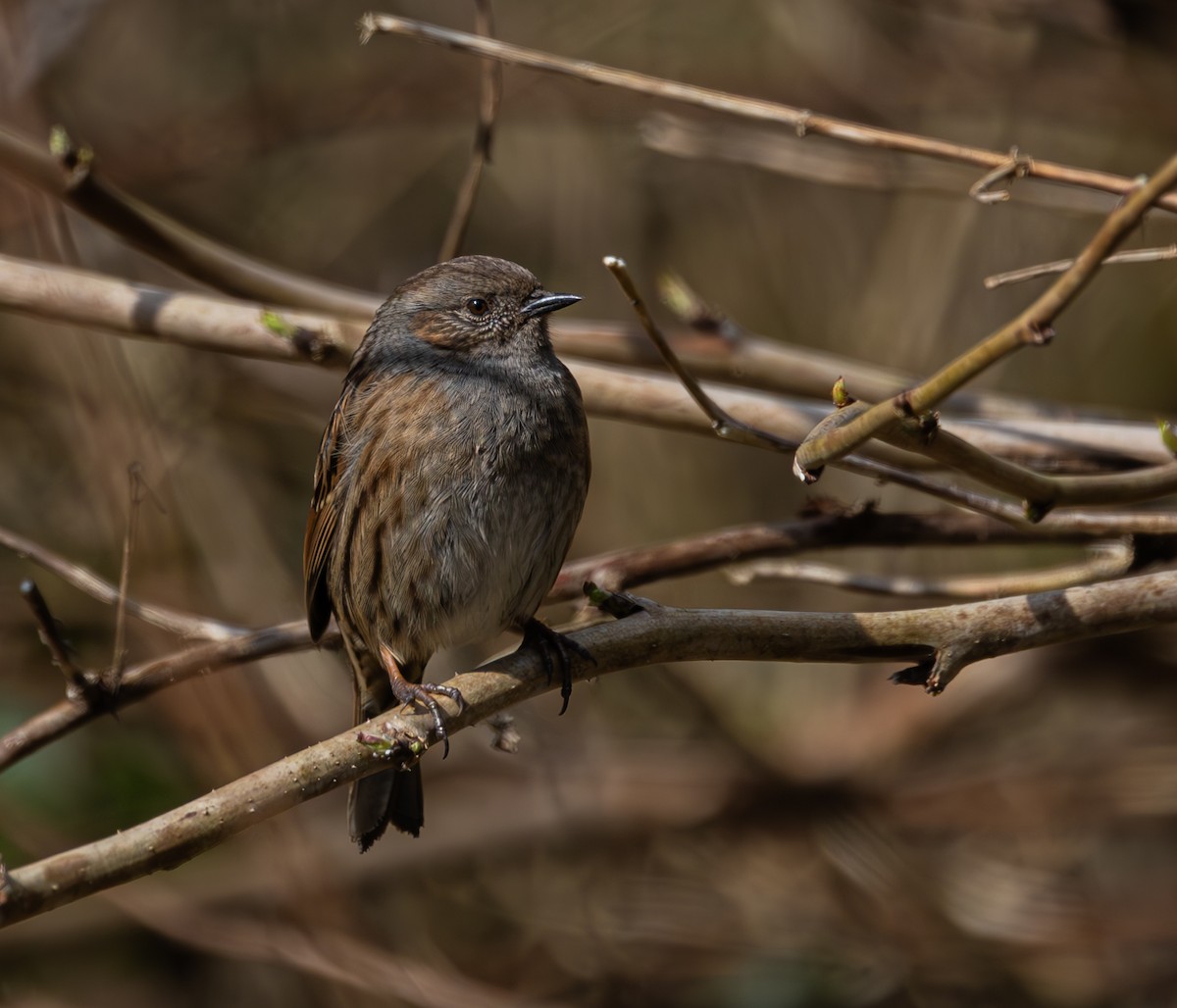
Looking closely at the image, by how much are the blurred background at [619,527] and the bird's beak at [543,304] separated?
2.88ft

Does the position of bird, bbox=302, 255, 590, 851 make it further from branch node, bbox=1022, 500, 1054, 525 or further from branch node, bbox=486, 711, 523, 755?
branch node, bbox=1022, 500, 1054, 525

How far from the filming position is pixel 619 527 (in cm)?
711

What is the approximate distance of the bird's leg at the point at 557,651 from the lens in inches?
123

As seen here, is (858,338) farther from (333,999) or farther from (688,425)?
(333,999)

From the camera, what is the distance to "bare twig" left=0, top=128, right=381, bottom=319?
3.73 meters

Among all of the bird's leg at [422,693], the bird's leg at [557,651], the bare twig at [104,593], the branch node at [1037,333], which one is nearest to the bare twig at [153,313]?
the bare twig at [104,593]

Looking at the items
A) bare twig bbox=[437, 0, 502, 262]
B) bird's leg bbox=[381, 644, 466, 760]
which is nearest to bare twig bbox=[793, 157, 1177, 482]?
bird's leg bbox=[381, 644, 466, 760]

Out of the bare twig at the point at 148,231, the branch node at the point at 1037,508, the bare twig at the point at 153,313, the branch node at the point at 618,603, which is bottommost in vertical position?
the branch node at the point at 618,603

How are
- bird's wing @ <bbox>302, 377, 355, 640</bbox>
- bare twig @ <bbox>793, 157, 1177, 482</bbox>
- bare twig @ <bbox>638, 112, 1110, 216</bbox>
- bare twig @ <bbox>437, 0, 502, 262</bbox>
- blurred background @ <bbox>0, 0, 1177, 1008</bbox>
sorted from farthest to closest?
blurred background @ <bbox>0, 0, 1177, 1008</bbox>
bare twig @ <bbox>638, 112, 1110, 216</bbox>
bare twig @ <bbox>437, 0, 502, 262</bbox>
bird's wing @ <bbox>302, 377, 355, 640</bbox>
bare twig @ <bbox>793, 157, 1177, 482</bbox>

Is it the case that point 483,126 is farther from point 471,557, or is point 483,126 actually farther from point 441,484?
point 471,557

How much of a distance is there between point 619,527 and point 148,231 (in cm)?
357

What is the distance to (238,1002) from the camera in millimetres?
6406

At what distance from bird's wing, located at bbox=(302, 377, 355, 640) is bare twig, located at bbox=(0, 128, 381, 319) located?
39 cm

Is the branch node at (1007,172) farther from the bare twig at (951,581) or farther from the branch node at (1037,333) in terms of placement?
the bare twig at (951,581)
